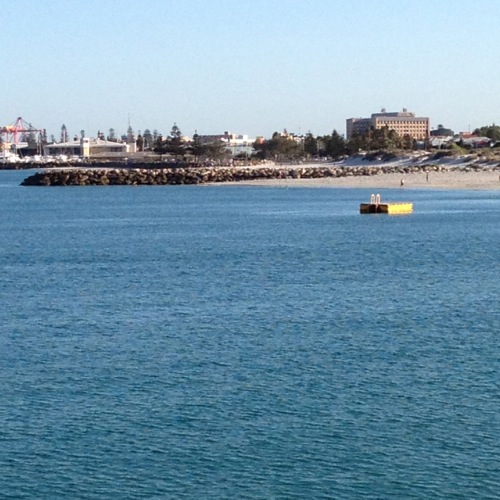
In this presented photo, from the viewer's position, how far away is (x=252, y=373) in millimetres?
20250

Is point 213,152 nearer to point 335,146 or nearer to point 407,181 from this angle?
point 335,146

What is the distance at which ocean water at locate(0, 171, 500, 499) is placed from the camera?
1495cm

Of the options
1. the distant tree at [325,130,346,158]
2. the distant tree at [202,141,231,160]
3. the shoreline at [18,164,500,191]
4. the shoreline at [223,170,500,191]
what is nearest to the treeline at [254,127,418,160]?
the distant tree at [325,130,346,158]

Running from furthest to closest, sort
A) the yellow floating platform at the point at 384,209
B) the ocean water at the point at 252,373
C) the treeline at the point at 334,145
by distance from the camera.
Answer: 1. the treeline at the point at 334,145
2. the yellow floating platform at the point at 384,209
3. the ocean water at the point at 252,373

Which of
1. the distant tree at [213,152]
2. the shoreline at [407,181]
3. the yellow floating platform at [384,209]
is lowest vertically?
the shoreline at [407,181]

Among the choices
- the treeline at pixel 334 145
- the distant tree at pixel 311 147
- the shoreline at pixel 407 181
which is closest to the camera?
the shoreline at pixel 407 181

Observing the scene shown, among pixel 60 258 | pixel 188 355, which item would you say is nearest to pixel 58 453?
pixel 188 355

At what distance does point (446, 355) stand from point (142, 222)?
4084 centimetres

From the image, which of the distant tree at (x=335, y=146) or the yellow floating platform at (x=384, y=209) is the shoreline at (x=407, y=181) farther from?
the distant tree at (x=335, y=146)

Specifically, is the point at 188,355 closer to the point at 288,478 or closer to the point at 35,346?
the point at 35,346

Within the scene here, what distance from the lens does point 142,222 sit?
61.1 m

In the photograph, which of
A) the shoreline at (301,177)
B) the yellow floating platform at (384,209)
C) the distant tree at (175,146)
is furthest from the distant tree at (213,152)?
the yellow floating platform at (384,209)

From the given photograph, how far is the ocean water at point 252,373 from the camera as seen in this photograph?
14.9m

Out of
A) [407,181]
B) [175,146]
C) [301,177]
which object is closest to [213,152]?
[175,146]
